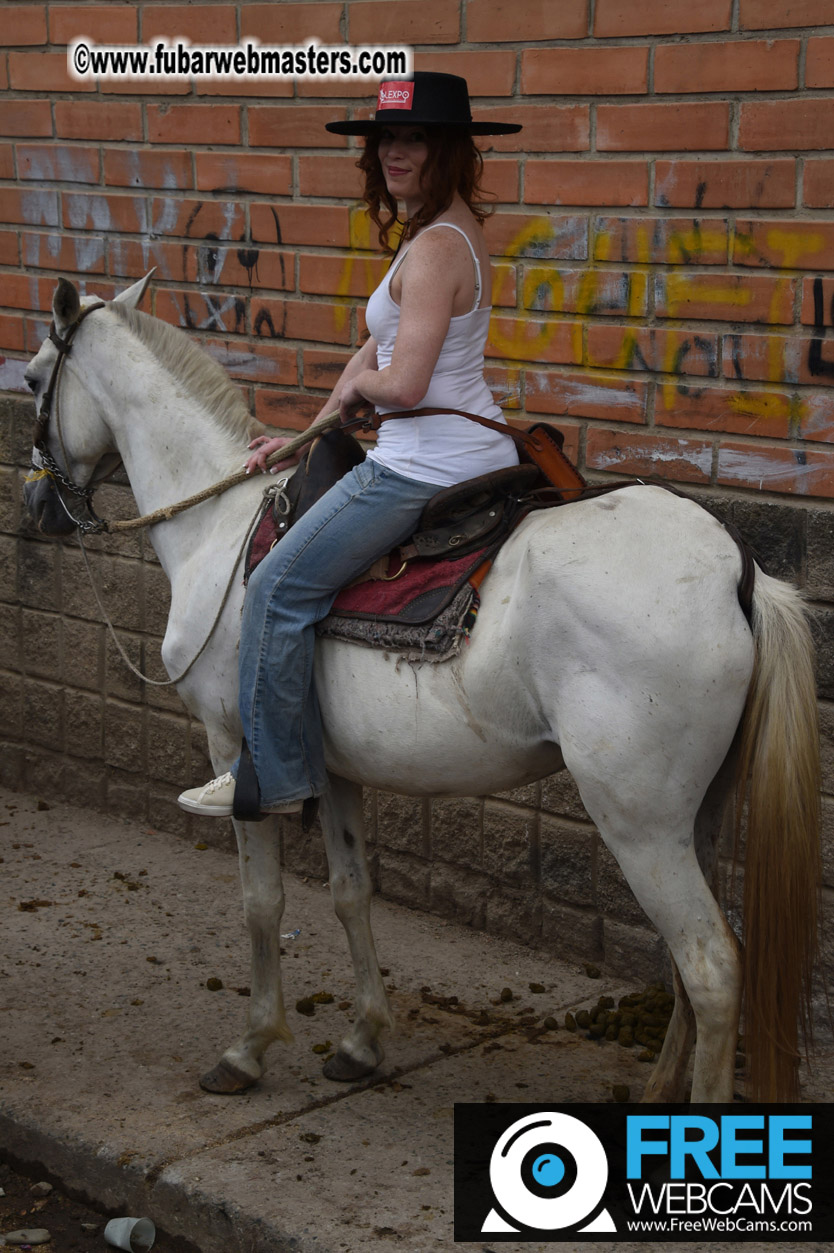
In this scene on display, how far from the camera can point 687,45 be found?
14.3 ft

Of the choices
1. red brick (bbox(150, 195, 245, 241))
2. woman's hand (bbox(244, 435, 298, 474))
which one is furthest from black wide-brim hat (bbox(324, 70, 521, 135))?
red brick (bbox(150, 195, 245, 241))

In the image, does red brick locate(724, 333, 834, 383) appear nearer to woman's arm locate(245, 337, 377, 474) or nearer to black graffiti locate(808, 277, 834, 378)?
black graffiti locate(808, 277, 834, 378)

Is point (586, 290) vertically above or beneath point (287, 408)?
above

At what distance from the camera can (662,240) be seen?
4496mm

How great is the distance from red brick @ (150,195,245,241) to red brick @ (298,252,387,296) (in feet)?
1.28

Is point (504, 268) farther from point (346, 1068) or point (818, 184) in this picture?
point (346, 1068)

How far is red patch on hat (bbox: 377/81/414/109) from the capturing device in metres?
3.41

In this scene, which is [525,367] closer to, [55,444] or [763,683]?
[55,444]

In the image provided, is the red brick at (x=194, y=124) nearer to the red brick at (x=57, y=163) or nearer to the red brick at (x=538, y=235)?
the red brick at (x=57, y=163)

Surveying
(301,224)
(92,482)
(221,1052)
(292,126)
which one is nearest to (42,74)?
(292,126)

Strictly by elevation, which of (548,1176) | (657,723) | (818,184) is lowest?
(548,1176)

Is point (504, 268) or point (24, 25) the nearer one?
point (504, 268)

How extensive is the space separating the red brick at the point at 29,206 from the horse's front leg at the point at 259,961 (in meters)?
3.56

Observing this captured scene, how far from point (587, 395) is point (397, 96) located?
156cm
